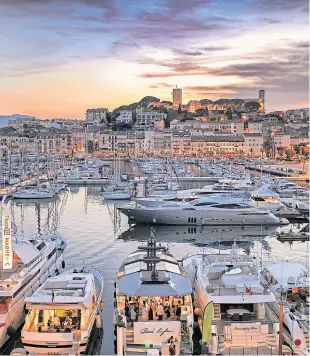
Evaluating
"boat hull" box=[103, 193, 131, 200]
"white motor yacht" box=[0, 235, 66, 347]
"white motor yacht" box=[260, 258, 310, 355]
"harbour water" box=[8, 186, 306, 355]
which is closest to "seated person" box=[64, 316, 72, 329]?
"white motor yacht" box=[0, 235, 66, 347]

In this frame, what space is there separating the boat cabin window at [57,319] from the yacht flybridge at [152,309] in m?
0.57

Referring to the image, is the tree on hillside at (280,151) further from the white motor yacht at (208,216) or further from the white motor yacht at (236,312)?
the white motor yacht at (236,312)

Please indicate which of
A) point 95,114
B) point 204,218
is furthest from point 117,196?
point 95,114

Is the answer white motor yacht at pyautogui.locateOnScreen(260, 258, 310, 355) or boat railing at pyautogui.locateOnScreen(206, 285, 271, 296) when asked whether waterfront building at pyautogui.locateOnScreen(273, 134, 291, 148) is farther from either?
boat railing at pyautogui.locateOnScreen(206, 285, 271, 296)

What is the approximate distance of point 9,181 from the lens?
1383 inches

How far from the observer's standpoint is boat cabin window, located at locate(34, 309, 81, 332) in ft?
26.2

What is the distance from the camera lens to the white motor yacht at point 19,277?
8406mm

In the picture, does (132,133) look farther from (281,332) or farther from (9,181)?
(281,332)

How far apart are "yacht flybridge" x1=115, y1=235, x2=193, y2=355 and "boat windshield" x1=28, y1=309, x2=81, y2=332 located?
0.57 m

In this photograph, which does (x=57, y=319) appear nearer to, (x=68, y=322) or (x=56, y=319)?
(x=56, y=319)

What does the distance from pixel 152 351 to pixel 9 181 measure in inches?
1155

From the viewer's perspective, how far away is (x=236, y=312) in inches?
313

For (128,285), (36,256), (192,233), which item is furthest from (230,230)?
(128,285)

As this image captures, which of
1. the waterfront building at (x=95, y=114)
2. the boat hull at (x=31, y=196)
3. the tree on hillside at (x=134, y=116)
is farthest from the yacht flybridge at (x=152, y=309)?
the waterfront building at (x=95, y=114)
